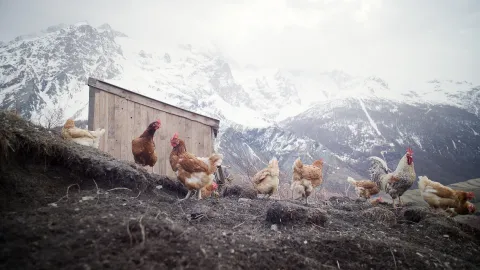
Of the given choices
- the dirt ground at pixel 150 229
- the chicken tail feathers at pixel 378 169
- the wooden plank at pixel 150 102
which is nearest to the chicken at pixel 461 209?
the chicken tail feathers at pixel 378 169

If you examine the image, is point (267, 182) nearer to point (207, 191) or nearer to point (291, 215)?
point (207, 191)

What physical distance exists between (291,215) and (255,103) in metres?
163

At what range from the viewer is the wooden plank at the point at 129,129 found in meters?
Answer: 5.61

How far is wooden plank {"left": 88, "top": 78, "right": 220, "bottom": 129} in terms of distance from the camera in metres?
5.27

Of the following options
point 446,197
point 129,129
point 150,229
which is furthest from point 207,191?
point 446,197

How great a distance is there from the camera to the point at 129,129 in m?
5.65

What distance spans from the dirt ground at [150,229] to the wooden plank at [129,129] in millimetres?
2076

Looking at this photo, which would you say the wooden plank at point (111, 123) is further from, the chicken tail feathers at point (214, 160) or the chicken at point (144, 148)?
the chicken tail feathers at point (214, 160)

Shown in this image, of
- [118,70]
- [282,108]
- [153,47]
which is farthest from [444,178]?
[153,47]

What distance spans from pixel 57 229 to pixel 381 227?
3869 millimetres

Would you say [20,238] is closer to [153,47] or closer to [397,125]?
[397,125]

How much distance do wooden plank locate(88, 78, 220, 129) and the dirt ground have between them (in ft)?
8.41

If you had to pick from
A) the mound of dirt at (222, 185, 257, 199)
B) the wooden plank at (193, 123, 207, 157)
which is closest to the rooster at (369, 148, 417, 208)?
the mound of dirt at (222, 185, 257, 199)

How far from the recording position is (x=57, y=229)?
5.36 ft
